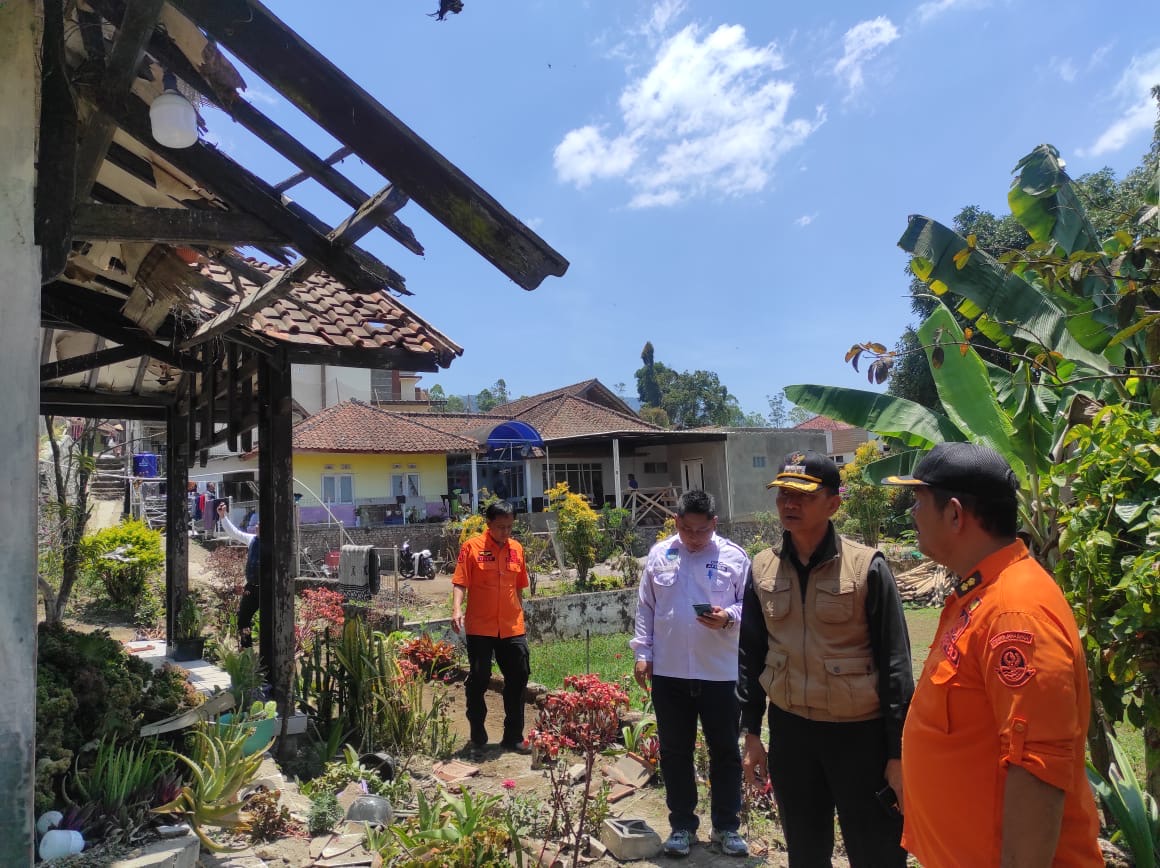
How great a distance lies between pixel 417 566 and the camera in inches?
727

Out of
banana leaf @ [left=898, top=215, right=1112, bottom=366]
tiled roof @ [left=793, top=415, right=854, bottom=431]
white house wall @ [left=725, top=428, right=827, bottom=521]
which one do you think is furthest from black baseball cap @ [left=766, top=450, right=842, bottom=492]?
tiled roof @ [left=793, top=415, right=854, bottom=431]

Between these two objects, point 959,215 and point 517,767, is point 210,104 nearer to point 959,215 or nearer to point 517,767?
point 517,767

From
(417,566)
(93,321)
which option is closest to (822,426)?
(417,566)

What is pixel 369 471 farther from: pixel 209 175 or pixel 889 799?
pixel 889 799

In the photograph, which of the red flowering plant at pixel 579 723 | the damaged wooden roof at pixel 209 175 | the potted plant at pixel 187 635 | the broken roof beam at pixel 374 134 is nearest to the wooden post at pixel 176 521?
the potted plant at pixel 187 635

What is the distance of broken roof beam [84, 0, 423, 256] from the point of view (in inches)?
103

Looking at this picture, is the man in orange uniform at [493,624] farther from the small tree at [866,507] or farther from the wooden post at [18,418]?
the small tree at [866,507]

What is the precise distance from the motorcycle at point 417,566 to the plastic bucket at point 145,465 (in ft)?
39.8

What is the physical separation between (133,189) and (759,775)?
3907 millimetres

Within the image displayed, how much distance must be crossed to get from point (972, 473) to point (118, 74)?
2697 mm

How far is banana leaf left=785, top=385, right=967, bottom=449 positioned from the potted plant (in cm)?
627

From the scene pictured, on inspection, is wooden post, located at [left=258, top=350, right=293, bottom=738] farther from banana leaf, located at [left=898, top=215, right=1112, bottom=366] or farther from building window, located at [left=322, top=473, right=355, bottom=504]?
building window, located at [left=322, top=473, right=355, bottom=504]

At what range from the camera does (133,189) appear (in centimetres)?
370

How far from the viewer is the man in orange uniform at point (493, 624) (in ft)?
18.9
